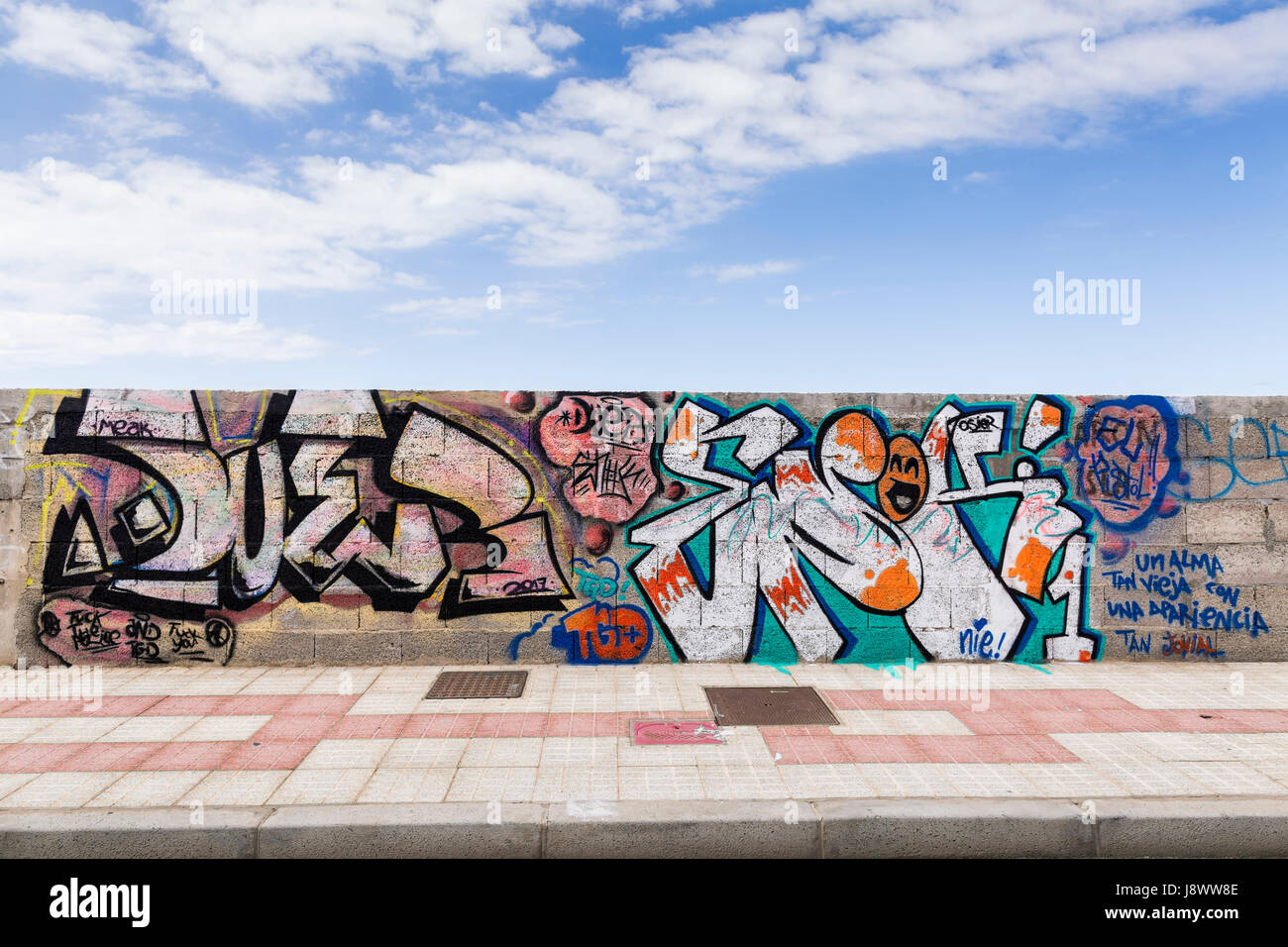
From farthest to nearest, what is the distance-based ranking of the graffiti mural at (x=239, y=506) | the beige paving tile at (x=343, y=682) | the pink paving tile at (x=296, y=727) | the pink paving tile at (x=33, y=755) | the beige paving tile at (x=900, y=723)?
the graffiti mural at (x=239, y=506) → the beige paving tile at (x=343, y=682) → the beige paving tile at (x=900, y=723) → the pink paving tile at (x=296, y=727) → the pink paving tile at (x=33, y=755)

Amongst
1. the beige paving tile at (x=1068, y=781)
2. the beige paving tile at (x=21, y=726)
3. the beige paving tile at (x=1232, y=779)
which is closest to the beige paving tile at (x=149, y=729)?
the beige paving tile at (x=21, y=726)

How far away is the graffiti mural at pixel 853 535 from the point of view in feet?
22.9

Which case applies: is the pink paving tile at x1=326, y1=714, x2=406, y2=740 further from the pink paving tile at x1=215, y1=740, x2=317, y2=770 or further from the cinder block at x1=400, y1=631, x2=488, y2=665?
the cinder block at x1=400, y1=631, x2=488, y2=665

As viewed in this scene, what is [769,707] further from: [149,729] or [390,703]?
[149,729]

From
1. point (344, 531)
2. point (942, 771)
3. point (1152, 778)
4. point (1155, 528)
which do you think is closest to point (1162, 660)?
point (1155, 528)

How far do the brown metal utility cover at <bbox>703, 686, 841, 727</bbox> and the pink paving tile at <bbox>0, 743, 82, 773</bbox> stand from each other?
4.28m

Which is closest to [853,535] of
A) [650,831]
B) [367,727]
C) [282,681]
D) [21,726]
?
[650,831]

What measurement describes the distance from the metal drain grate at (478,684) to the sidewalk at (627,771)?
138mm

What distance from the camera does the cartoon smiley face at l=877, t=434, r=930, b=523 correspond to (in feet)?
23.1

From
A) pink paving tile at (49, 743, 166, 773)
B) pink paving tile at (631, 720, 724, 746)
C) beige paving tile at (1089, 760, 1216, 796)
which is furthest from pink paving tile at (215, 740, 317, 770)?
beige paving tile at (1089, 760, 1216, 796)

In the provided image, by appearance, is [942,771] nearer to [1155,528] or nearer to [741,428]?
[741,428]

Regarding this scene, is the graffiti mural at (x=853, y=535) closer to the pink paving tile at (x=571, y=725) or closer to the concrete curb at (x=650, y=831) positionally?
the pink paving tile at (x=571, y=725)

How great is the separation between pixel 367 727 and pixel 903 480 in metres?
5.00

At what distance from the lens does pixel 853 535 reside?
704 cm
